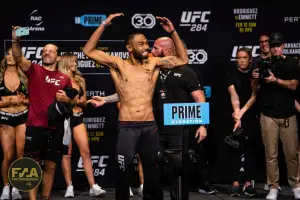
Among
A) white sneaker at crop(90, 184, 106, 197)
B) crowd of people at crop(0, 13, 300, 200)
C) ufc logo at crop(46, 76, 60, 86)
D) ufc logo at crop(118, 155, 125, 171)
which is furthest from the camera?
white sneaker at crop(90, 184, 106, 197)

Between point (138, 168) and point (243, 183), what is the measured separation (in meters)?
1.47

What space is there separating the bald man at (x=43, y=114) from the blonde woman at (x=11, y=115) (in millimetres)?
1141

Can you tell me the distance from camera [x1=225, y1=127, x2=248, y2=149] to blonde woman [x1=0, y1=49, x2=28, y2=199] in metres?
2.46

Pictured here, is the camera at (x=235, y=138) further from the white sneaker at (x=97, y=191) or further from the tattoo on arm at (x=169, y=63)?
the tattoo on arm at (x=169, y=63)

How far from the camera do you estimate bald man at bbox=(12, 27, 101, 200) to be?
6.59 meters

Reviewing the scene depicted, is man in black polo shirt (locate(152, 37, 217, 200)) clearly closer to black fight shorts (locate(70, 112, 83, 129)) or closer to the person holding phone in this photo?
the person holding phone

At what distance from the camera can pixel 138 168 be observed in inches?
324

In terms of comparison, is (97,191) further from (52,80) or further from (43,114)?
(52,80)

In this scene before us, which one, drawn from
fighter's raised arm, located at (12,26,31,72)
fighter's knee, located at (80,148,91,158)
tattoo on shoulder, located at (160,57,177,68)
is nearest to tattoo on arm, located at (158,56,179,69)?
tattoo on shoulder, located at (160,57,177,68)

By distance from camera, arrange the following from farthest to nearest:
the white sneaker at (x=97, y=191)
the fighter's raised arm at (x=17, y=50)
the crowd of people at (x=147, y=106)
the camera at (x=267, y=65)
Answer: the white sneaker at (x=97, y=191) → the camera at (x=267, y=65) → the fighter's raised arm at (x=17, y=50) → the crowd of people at (x=147, y=106)

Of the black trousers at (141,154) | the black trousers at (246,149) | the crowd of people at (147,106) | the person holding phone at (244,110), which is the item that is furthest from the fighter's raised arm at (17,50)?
the black trousers at (246,149)

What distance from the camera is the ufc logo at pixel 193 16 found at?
864 cm

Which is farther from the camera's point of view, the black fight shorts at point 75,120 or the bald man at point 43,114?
the black fight shorts at point 75,120

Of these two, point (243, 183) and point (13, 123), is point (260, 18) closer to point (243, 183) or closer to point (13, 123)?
point (243, 183)
